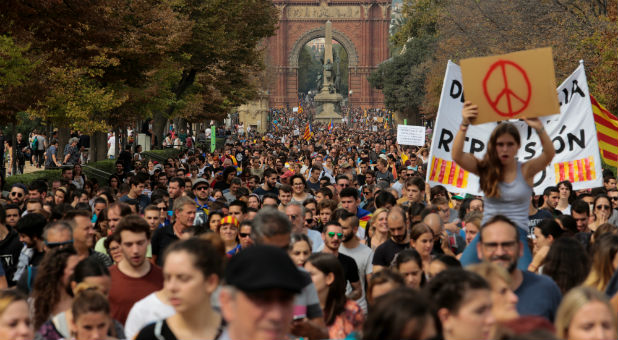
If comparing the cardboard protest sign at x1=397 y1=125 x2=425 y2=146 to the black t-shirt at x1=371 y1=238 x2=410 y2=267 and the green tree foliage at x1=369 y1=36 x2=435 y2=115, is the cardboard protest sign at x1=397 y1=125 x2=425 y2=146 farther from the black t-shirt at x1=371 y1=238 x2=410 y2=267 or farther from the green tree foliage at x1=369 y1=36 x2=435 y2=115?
the green tree foliage at x1=369 y1=36 x2=435 y2=115

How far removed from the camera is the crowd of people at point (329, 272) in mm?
3645

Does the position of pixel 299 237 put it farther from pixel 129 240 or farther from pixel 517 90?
pixel 517 90

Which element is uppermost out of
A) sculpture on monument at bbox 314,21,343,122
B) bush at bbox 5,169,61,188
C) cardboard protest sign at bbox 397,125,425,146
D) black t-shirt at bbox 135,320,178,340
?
sculpture on monument at bbox 314,21,343,122

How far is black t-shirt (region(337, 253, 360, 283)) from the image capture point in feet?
28.5

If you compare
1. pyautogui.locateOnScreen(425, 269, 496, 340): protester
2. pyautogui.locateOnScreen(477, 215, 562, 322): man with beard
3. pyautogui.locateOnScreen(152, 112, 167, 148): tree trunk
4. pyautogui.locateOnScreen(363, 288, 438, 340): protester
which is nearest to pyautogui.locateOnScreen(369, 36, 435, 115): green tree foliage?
pyautogui.locateOnScreen(152, 112, 167, 148): tree trunk

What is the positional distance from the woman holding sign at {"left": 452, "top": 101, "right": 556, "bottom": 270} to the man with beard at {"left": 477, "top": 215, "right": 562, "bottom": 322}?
2.90 ft

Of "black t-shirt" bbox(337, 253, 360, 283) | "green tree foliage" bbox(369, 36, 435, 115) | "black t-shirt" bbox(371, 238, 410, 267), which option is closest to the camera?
"black t-shirt" bbox(337, 253, 360, 283)

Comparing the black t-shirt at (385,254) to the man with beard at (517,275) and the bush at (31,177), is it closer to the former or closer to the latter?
the man with beard at (517,275)

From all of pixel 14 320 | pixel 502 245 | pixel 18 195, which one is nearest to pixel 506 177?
pixel 502 245

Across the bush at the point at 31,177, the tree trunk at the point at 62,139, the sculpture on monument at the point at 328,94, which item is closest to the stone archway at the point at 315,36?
the sculpture on monument at the point at 328,94

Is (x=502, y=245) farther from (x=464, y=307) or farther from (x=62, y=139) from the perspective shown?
(x=62, y=139)

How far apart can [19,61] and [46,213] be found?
9.18 meters

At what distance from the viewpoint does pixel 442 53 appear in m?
55.9

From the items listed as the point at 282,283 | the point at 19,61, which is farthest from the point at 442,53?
the point at 282,283
